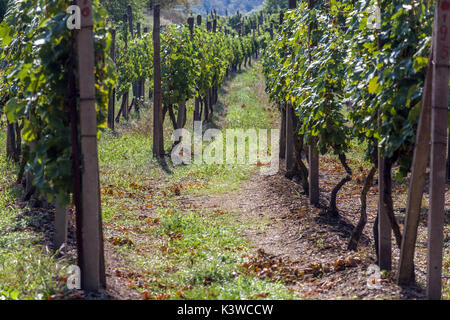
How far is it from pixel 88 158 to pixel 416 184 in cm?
304

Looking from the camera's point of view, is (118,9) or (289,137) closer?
(289,137)

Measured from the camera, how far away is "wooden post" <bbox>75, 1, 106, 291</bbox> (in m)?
4.58

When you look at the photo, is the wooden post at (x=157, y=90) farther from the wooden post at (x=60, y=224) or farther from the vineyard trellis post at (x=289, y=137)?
the wooden post at (x=60, y=224)

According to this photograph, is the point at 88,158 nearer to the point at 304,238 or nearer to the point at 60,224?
the point at 60,224

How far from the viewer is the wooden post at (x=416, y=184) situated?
4.68 meters

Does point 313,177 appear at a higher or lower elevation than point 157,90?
lower

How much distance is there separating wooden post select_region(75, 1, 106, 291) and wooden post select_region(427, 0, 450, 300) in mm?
2965

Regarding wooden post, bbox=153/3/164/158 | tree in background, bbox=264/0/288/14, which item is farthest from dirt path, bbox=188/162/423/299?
tree in background, bbox=264/0/288/14

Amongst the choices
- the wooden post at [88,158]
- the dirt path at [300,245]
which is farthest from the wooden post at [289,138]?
the wooden post at [88,158]

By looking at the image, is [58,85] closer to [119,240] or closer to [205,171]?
[119,240]

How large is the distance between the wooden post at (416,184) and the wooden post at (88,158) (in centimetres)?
Result: 294

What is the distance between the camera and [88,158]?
4.69 metres

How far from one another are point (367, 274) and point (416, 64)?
8.07 feet

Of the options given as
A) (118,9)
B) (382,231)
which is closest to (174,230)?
(382,231)
